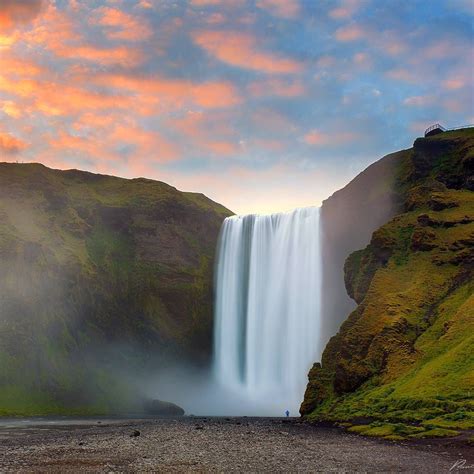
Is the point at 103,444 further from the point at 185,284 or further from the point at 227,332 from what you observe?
the point at 185,284

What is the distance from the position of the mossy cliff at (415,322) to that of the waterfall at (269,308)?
23.6 m

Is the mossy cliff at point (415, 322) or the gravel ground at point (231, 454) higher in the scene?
the mossy cliff at point (415, 322)

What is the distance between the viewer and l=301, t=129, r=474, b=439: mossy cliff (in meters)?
41.6

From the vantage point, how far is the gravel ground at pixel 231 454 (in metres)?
24.9

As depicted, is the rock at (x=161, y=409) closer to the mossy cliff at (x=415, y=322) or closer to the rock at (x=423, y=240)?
the mossy cliff at (x=415, y=322)

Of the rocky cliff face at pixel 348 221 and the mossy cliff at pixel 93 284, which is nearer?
the rocky cliff face at pixel 348 221

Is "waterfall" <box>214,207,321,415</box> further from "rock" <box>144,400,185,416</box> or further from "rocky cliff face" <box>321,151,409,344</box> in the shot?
"rock" <box>144,400,185,416</box>

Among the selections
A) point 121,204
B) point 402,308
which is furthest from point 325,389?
point 121,204

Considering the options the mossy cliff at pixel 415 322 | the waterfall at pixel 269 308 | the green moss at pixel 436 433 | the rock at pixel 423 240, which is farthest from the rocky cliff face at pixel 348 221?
the green moss at pixel 436 433

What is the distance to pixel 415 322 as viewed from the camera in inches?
2324

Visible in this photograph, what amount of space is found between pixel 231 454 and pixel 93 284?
92514mm

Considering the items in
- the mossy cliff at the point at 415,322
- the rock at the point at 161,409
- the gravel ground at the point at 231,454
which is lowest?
the rock at the point at 161,409

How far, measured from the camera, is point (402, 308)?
201ft

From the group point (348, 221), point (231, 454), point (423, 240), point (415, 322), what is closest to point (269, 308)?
point (348, 221)
